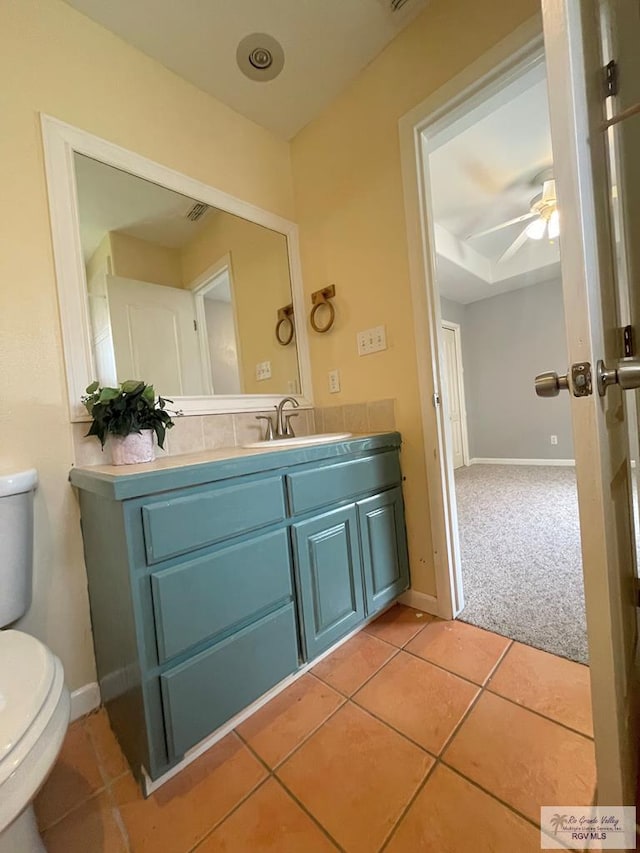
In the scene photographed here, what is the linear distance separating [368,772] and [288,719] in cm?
28

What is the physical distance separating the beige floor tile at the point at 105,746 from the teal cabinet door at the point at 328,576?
58cm

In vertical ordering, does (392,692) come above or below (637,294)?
below

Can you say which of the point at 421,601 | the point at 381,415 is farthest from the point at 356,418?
the point at 421,601

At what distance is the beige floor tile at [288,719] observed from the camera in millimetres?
972

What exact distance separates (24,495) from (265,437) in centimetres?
93

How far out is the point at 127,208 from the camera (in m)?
1.37

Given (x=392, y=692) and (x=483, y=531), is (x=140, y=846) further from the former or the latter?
(x=483, y=531)

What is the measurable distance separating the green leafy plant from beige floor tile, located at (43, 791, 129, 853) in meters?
0.93

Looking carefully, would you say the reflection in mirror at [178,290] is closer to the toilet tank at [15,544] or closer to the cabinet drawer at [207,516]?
the toilet tank at [15,544]

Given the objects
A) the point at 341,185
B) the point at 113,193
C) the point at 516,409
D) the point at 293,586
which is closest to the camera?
the point at 293,586

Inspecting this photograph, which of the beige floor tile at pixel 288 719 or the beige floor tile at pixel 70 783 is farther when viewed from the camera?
the beige floor tile at pixel 288 719

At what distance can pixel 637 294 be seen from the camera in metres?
0.83

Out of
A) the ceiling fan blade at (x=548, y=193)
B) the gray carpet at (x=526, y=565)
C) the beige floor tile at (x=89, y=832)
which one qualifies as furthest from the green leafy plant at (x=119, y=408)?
the ceiling fan blade at (x=548, y=193)

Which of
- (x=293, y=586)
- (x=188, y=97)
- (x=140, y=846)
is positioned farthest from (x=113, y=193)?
(x=140, y=846)
